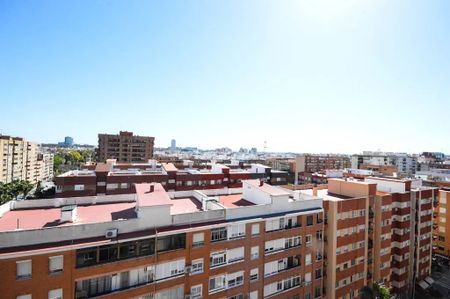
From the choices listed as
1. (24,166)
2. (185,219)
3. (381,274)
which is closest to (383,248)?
(381,274)

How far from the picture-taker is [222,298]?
995 inches

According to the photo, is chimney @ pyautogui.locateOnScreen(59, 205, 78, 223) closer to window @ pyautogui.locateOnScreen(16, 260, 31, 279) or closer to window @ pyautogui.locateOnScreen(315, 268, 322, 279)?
window @ pyautogui.locateOnScreen(16, 260, 31, 279)

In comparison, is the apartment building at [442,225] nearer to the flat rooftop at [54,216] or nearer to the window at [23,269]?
the flat rooftop at [54,216]

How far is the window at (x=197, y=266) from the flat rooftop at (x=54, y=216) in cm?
695

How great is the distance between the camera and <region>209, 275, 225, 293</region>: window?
24797mm

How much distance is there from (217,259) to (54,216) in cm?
1537

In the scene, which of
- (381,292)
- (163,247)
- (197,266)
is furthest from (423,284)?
(163,247)

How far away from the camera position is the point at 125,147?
127875 mm

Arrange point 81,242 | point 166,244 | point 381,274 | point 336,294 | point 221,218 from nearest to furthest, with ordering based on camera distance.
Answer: point 81,242
point 166,244
point 221,218
point 336,294
point 381,274

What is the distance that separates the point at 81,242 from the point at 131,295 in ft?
18.5

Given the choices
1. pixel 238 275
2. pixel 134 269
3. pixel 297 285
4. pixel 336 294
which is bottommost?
pixel 336 294

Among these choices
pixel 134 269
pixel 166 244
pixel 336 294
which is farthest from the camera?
pixel 336 294

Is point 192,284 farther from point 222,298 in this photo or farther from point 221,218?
point 221,218

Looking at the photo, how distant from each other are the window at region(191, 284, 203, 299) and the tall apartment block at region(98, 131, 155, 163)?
11282 cm
